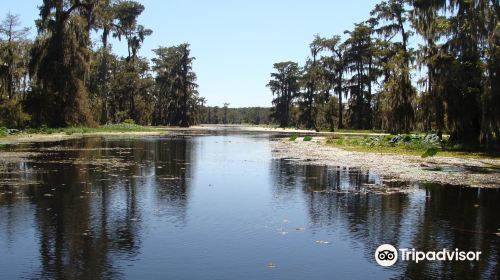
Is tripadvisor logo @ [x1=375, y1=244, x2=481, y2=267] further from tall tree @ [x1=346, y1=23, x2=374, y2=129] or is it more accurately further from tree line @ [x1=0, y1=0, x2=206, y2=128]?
tall tree @ [x1=346, y1=23, x2=374, y2=129]

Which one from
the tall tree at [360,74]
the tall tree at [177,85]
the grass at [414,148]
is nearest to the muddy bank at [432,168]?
the grass at [414,148]

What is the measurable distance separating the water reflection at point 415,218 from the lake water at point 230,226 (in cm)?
3

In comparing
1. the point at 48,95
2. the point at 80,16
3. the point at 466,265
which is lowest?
the point at 466,265

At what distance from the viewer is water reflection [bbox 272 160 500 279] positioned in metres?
8.48

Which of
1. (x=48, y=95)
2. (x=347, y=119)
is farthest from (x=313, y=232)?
(x=347, y=119)

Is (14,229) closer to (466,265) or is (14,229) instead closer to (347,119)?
(466,265)

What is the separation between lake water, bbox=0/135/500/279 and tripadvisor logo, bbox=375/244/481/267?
0.63 ft

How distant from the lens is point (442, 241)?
10.0 meters

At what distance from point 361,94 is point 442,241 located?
75397 mm

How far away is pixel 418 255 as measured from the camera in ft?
29.5

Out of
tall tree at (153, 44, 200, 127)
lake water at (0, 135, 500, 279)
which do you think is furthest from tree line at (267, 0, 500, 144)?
tall tree at (153, 44, 200, 127)

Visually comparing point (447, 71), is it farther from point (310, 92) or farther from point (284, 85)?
point (284, 85)

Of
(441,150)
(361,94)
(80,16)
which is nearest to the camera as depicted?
(441,150)

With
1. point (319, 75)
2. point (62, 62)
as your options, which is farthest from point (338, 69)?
point (62, 62)
